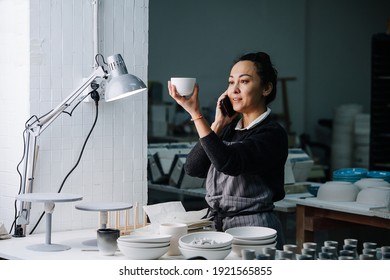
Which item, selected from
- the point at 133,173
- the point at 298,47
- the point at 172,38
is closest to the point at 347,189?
the point at 133,173

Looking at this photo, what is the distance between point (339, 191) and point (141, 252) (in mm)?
2816

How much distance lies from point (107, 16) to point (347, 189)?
2.42 m

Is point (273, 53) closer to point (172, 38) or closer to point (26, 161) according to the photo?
point (172, 38)

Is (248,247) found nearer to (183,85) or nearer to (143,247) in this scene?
(143,247)

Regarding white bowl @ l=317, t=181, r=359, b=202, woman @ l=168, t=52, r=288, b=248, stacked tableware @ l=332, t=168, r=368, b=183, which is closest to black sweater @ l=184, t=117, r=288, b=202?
woman @ l=168, t=52, r=288, b=248

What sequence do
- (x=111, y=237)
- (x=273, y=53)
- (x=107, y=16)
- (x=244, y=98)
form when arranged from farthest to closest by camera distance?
1. (x=273, y=53)
2. (x=107, y=16)
3. (x=244, y=98)
4. (x=111, y=237)

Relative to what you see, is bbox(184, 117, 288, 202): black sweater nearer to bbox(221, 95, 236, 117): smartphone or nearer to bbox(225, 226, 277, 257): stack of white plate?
bbox(221, 95, 236, 117): smartphone

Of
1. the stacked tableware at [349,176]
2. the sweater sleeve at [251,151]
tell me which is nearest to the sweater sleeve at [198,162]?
the sweater sleeve at [251,151]

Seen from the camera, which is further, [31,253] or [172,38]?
[172,38]

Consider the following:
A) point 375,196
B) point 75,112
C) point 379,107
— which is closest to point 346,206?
point 375,196

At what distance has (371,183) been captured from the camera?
5.88 m

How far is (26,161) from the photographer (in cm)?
390

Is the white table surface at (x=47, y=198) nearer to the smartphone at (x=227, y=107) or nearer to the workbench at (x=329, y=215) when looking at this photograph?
the smartphone at (x=227, y=107)
